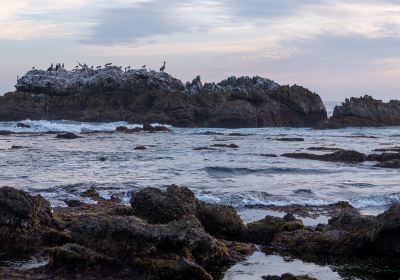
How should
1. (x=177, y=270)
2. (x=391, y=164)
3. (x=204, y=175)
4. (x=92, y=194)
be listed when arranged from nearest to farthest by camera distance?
(x=177, y=270), (x=92, y=194), (x=204, y=175), (x=391, y=164)

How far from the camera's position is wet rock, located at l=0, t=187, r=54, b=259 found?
390 inches

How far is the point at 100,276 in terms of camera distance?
27.8 ft

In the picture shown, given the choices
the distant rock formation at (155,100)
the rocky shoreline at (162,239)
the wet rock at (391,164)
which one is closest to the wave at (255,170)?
the wet rock at (391,164)

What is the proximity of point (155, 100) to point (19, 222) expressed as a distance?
60182 millimetres

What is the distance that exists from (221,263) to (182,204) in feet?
6.77

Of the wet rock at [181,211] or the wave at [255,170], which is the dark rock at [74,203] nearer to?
the wet rock at [181,211]

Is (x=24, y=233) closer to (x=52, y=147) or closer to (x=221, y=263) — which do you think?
(x=221, y=263)

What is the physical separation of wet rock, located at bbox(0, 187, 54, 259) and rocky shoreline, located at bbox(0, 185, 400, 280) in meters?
0.02

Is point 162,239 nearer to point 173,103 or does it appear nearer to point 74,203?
point 74,203

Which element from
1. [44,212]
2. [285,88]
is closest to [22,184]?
[44,212]

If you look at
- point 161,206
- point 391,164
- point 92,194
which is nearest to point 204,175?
point 92,194

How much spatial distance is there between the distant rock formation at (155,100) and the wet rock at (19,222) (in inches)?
2167

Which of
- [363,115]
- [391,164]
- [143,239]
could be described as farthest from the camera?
[363,115]

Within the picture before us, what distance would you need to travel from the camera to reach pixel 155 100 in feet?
230
